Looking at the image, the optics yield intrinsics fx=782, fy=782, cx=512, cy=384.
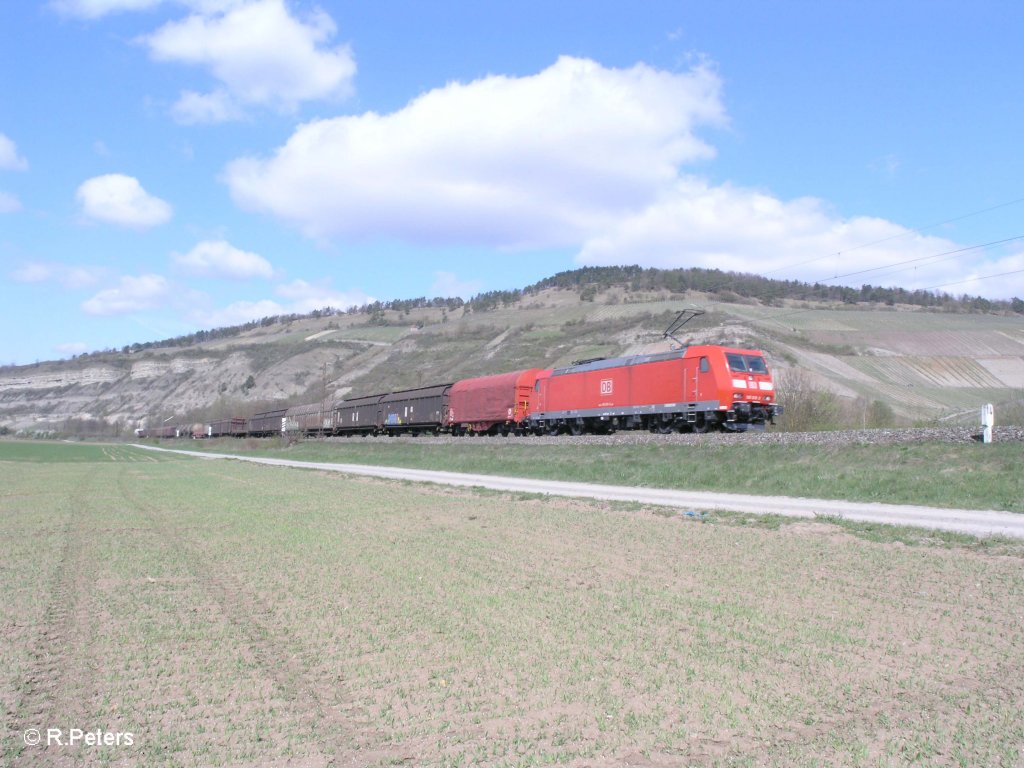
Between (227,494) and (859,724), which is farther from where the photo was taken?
(227,494)

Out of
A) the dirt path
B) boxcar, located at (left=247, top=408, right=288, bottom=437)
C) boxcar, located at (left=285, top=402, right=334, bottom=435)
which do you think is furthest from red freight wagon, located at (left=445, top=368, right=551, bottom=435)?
boxcar, located at (left=247, top=408, right=288, bottom=437)

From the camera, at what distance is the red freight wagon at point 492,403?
45250mm

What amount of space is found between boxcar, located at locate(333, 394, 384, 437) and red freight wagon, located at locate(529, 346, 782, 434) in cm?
2748

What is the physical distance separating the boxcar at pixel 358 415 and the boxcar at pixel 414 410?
1323mm

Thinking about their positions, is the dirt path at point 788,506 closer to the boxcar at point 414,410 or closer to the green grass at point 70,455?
the boxcar at point 414,410

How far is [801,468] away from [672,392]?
31.6 feet

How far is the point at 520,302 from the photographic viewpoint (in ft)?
531

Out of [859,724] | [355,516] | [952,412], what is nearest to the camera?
[859,724]

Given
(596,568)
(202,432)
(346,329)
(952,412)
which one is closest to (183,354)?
(346,329)

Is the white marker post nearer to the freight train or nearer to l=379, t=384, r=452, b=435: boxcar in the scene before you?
the freight train

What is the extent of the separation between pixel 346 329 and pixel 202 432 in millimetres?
70920

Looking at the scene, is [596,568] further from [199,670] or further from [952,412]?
[952,412]

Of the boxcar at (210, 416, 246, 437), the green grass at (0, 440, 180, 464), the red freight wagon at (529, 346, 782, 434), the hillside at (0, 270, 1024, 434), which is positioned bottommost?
the green grass at (0, 440, 180, 464)

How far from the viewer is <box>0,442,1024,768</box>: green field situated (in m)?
5.65
